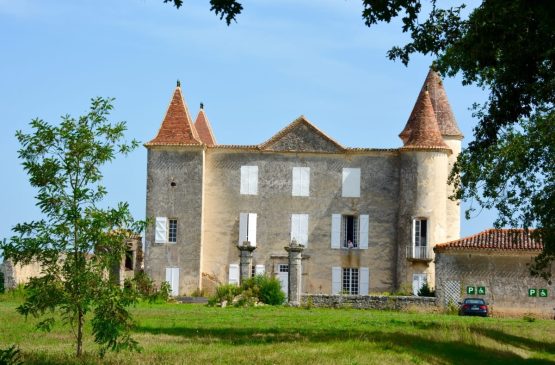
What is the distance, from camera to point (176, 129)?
56125 millimetres

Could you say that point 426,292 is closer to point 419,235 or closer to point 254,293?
point 419,235

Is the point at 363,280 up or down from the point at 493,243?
down

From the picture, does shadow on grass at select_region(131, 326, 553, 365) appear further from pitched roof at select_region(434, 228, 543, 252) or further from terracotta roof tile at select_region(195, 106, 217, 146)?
terracotta roof tile at select_region(195, 106, 217, 146)

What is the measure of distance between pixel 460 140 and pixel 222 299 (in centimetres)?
2181

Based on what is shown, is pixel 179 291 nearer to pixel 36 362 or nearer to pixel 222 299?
pixel 222 299

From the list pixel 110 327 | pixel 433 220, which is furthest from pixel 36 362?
pixel 433 220

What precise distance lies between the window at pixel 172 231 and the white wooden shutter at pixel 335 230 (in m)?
8.41

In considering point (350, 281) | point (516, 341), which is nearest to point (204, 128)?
point (350, 281)

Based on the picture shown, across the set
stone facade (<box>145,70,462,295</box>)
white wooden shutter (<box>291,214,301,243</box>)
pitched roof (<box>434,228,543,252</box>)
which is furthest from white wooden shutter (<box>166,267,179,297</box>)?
pitched roof (<box>434,228,543,252</box>)

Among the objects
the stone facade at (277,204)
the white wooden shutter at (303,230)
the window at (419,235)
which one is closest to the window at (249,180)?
the stone facade at (277,204)

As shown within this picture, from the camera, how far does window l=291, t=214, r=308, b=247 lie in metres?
56.3

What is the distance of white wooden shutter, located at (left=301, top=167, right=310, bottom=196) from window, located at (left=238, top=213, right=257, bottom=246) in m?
2.96

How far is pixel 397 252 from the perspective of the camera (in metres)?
55.5

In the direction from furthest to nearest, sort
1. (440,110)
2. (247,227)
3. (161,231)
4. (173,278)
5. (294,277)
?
(440,110) → (161,231) → (247,227) → (173,278) → (294,277)
